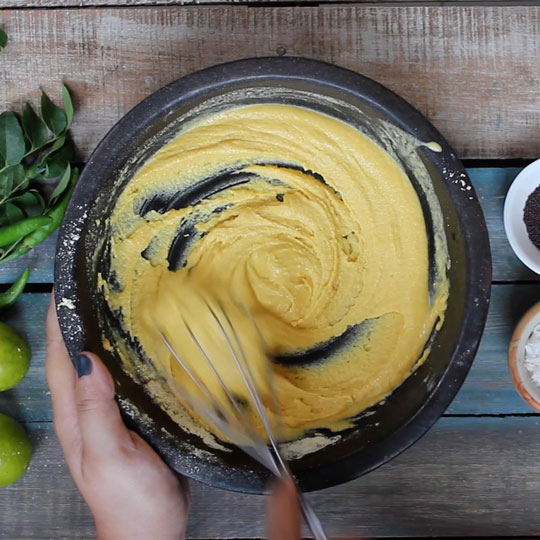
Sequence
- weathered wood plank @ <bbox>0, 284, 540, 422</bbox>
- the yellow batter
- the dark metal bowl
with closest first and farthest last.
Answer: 1. the dark metal bowl
2. the yellow batter
3. weathered wood plank @ <bbox>0, 284, 540, 422</bbox>

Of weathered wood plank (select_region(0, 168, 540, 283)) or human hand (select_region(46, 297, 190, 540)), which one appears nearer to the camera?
human hand (select_region(46, 297, 190, 540))

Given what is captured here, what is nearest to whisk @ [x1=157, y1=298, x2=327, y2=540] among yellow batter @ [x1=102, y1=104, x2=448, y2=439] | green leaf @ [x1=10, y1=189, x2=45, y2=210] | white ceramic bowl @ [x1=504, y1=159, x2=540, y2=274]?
yellow batter @ [x1=102, y1=104, x2=448, y2=439]

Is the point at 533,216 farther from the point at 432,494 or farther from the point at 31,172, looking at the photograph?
the point at 31,172

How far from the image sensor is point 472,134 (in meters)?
1.03

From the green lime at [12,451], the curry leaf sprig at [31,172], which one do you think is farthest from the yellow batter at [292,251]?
the green lime at [12,451]

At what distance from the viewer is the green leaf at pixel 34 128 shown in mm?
983

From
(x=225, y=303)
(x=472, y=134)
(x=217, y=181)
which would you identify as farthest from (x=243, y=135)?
(x=472, y=134)

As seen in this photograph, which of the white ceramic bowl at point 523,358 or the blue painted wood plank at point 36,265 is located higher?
the blue painted wood plank at point 36,265

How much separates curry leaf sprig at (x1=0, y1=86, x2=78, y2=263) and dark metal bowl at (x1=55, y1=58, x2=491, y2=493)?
0.13 m

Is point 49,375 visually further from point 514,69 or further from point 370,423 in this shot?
point 514,69

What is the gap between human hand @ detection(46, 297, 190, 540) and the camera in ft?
2.81

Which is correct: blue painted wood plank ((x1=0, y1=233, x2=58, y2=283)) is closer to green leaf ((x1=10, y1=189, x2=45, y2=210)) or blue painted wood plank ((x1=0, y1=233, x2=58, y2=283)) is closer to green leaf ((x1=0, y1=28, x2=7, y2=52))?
green leaf ((x1=10, y1=189, x2=45, y2=210))

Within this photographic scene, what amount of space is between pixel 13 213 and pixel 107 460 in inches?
14.6

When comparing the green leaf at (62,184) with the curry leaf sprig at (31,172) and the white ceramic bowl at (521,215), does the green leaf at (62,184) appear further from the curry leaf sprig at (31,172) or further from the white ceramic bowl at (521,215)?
the white ceramic bowl at (521,215)
